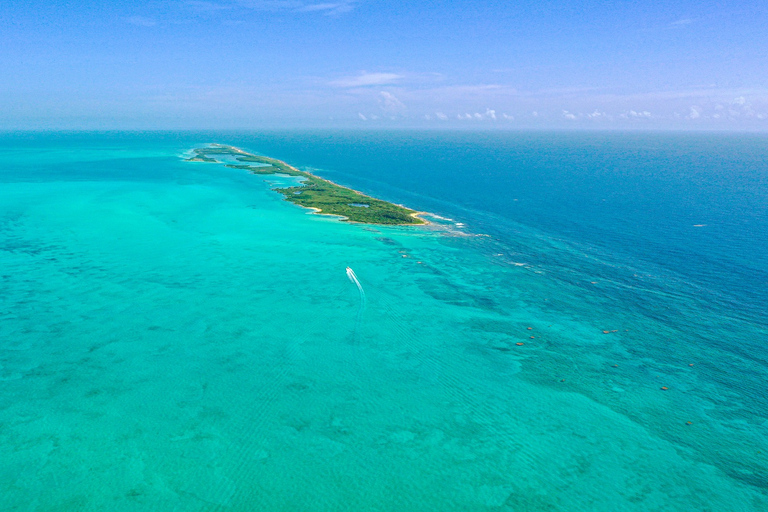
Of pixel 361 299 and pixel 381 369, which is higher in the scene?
pixel 361 299

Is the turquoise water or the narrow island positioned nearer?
the turquoise water

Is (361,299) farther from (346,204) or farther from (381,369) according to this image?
(346,204)

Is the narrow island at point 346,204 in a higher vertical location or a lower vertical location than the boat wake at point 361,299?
higher

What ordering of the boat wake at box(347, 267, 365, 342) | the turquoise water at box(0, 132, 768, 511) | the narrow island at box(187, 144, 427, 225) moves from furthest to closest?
the narrow island at box(187, 144, 427, 225) < the boat wake at box(347, 267, 365, 342) < the turquoise water at box(0, 132, 768, 511)

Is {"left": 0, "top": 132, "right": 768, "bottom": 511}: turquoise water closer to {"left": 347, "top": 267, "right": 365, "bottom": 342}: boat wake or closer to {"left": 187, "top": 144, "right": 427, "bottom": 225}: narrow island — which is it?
{"left": 347, "top": 267, "right": 365, "bottom": 342}: boat wake

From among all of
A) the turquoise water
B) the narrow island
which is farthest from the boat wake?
the narrow island

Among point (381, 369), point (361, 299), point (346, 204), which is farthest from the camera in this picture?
point (346, 204)

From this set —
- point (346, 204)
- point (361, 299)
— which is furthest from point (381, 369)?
point (346, 204)

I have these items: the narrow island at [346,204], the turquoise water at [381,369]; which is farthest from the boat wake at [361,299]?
the narrow island at [346,204]

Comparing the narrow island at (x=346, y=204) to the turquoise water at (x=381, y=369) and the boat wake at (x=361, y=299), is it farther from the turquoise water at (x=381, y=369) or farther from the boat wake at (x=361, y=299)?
the boat wake at (x=361, y=299)

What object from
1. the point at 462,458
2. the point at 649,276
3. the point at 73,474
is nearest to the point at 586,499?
the point at 462,458
